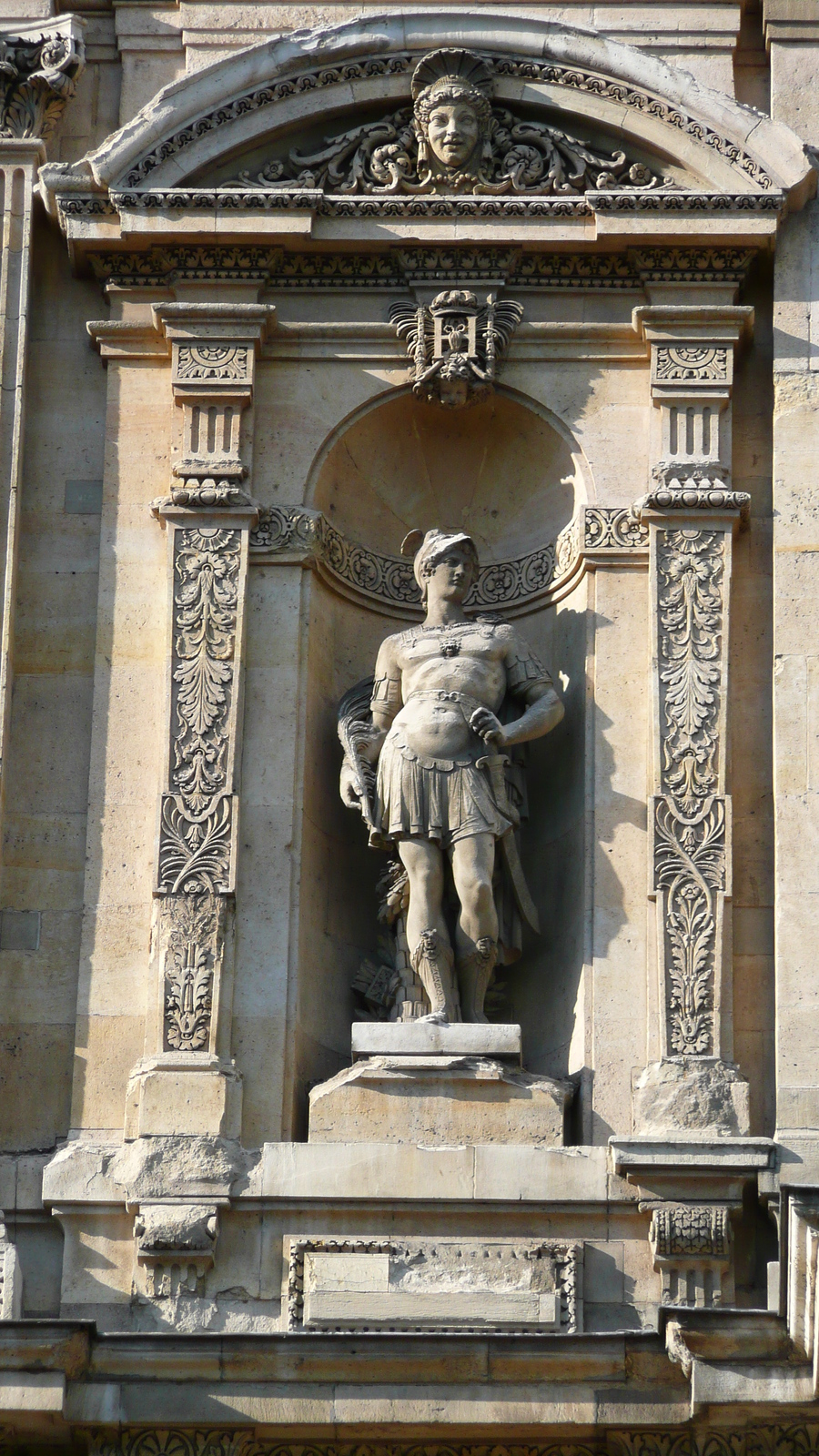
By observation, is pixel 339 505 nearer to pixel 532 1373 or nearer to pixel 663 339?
pixel 663 339

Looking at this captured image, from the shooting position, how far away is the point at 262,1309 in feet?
51.5

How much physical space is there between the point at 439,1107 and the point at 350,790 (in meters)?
1.85

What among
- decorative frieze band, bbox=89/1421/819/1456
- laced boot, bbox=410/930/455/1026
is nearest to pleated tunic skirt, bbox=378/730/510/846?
laced boot, bbox=410/930/455/1026

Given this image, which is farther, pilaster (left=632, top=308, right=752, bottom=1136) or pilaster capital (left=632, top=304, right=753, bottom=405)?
pilaster capital (left=632, top=304, right=753, bottom=405)

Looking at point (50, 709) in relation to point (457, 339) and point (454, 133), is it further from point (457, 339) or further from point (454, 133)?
point (454, 133)

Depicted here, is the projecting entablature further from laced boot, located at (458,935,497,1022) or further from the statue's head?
laced boot, located at (458,935,497,1022)

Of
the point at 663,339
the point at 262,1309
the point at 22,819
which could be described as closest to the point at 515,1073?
the point at 262,1309

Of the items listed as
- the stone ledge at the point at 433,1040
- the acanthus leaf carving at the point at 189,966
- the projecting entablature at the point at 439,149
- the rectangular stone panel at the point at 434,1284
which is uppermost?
the projecting entablature at the point at 439,149

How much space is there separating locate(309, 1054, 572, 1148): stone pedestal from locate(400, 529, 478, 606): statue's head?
2726mm

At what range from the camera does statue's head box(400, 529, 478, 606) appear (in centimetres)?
1742

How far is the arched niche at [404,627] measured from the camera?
17000 millimetres

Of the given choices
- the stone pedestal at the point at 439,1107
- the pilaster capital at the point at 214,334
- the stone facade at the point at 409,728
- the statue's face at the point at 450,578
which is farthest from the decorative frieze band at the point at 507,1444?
the pilaster capital at the point at 214,334

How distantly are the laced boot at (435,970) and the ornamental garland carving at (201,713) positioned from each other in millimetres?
1061

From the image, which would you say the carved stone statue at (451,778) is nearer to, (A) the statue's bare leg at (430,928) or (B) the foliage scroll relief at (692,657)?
(A) the statue's bare leg at (430,928)
